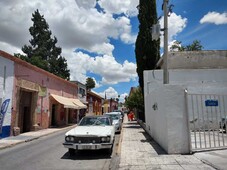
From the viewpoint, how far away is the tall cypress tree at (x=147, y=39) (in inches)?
949

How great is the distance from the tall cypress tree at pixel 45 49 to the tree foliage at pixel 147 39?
3462cm

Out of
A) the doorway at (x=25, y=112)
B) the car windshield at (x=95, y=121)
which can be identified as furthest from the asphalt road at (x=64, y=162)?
the doorway at (x=25, y=112)

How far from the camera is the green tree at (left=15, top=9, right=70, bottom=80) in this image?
56641 mm

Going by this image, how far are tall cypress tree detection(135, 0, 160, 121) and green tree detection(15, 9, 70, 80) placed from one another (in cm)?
3462

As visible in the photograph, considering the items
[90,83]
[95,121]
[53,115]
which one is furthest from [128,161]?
[90,83]

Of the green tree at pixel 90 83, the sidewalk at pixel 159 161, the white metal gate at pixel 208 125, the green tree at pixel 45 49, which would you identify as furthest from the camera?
the green tree at pixel 90 83

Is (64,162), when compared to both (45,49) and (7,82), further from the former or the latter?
A: (45,49)

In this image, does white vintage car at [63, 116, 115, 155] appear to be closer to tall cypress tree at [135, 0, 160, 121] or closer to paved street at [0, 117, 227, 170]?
paved street at [0, 117, 227, 170]

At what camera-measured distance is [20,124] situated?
21.6m

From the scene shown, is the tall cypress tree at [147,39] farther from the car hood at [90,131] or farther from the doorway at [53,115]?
the car hood at [90,131]

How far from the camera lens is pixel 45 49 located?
57.8 meters

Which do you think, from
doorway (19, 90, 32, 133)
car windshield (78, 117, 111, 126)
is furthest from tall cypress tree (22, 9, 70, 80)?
car windshield (78, 117, 111, 126)

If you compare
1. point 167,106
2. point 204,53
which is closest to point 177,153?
point 167,106

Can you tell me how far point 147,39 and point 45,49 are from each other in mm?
38264
